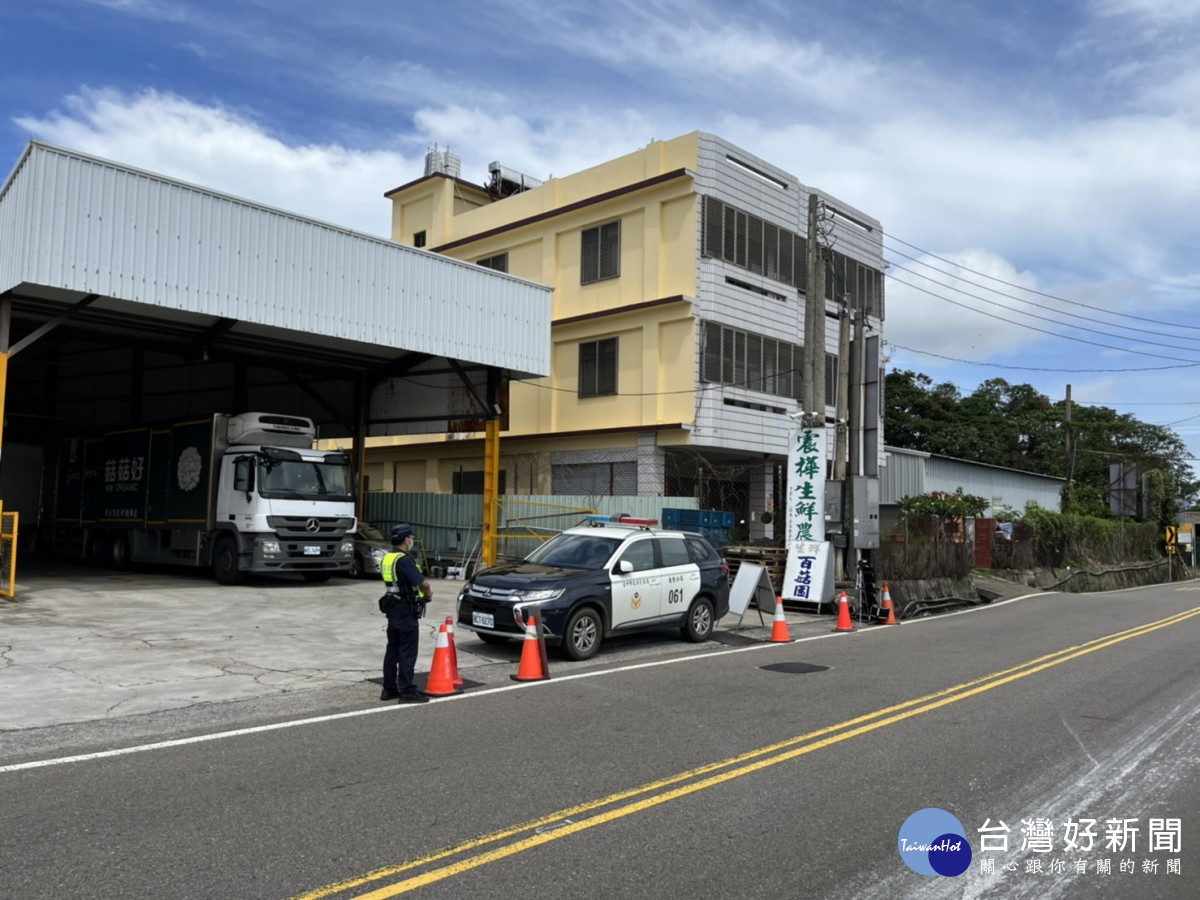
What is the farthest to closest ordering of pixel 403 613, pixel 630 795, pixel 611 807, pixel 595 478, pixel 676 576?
pixel 595 478 < pixel 676 576 < pixel 403 613 < pixel 630 795 < pixel 611 807

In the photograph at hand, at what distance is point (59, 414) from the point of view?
32406 millimetres

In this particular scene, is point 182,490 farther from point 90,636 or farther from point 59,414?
point 59,414

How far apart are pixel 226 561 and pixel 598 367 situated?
12917 millimetres

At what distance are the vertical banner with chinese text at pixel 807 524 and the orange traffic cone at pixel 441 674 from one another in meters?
10.5

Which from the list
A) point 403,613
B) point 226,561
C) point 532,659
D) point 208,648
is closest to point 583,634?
point 532,659

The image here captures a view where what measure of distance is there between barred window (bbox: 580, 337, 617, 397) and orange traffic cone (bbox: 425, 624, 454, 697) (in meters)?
19.3

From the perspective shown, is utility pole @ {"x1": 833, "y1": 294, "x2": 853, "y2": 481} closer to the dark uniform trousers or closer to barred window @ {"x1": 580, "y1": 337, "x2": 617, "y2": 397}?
barred window @ {"x1": 580, "y1": 337, "x2": 617, "y2": 397}

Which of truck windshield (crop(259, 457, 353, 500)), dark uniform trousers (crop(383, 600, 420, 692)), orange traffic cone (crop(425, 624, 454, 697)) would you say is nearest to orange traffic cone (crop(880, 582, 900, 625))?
orange traffic cone (crop(425, 624, 454, 697))

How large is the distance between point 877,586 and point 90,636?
13374 millimetres

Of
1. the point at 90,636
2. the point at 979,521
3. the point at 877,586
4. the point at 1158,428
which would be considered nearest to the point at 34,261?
the point at 90,636

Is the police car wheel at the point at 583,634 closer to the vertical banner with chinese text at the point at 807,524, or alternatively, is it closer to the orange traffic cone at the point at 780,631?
the orange traffic cone at the point at 780,631

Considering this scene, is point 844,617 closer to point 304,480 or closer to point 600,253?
point 304,480

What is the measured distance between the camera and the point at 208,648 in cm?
1208

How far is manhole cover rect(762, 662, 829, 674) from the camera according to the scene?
11266 mm
